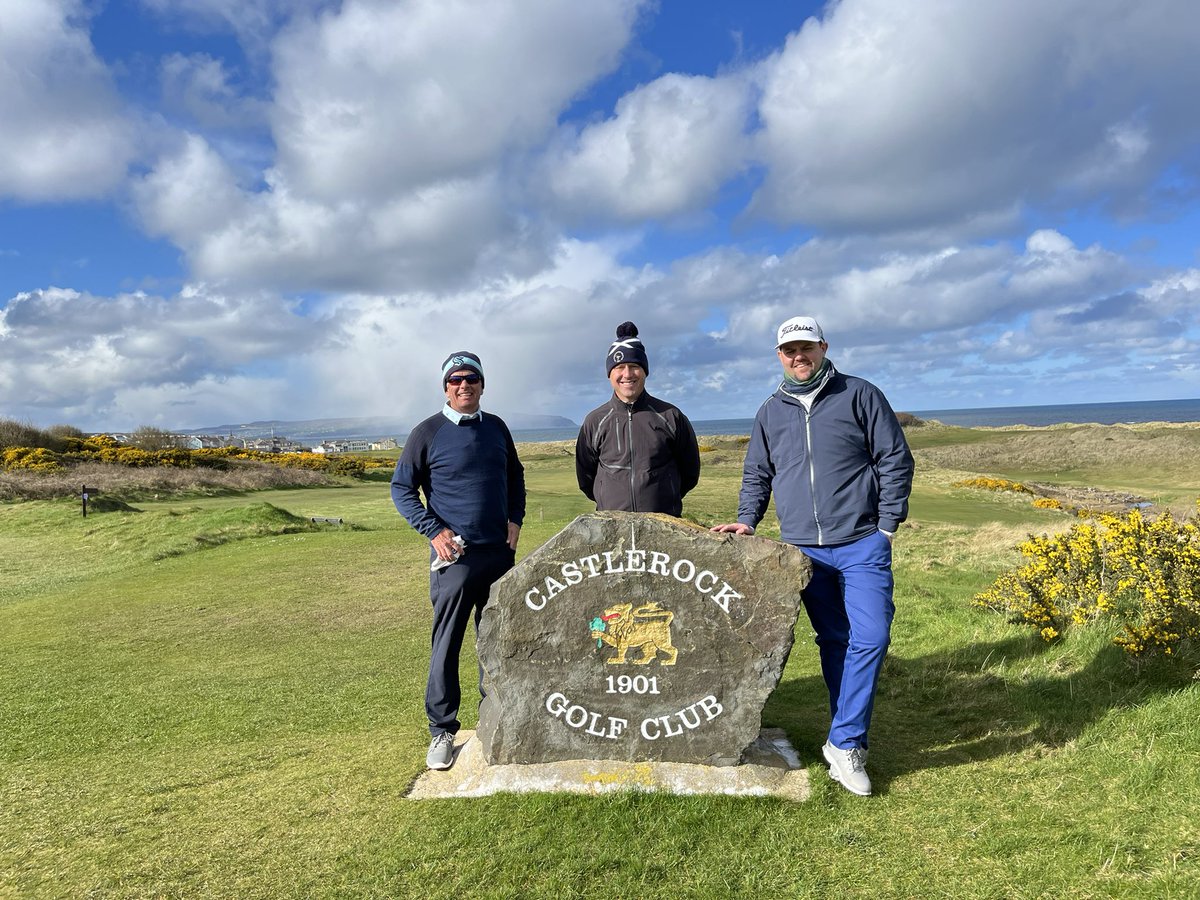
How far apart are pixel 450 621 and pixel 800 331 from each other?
2.88 metres

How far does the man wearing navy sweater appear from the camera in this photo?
477 centimetres

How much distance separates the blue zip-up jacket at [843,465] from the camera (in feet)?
14.5

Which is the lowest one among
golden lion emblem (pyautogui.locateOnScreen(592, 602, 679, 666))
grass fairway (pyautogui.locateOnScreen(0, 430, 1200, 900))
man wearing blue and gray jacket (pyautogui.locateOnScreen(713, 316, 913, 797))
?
grass fairway (pyautogui.locateOnScreen(0, 430, 1200, 900))

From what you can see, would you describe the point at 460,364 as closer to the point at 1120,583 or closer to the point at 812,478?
the point at 812,478

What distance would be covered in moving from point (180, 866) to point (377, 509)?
18.8 metres

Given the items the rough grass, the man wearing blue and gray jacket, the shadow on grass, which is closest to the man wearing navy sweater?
the man wearing blue and gray jacket

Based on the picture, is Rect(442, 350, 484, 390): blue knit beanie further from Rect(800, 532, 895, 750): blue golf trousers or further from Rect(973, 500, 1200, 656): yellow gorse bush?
Rect(973, 500, 1200, 656): yellow gorse bush

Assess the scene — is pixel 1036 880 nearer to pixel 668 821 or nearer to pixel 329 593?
pixel 668 821

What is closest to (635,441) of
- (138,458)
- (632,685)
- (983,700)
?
(632,685)

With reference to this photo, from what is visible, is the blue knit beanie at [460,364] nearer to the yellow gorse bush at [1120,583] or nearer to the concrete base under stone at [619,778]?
the concrete base under stone at [619,778]

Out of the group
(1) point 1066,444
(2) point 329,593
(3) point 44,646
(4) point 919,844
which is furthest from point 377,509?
(1) point 1066,444

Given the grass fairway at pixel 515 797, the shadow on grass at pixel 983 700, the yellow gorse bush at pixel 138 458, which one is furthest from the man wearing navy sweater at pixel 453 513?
the yellow gorse bush at pixel 138 458

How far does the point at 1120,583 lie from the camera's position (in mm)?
6547

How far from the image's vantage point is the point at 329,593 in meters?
10.9
